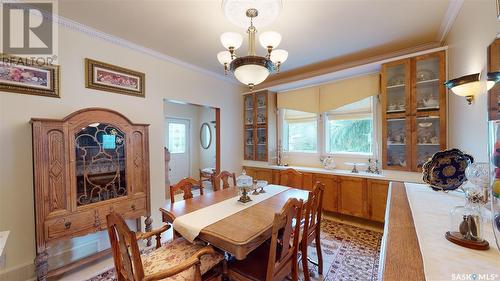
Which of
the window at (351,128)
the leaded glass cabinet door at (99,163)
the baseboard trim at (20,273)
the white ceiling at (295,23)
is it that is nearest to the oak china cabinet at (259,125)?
the window at (351,128)

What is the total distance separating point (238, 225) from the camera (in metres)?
1.51

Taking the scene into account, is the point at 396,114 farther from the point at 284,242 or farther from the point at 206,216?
the point at 206,216

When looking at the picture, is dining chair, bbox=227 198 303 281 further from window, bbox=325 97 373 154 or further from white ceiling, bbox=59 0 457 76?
window, bbox=325 97 373 154

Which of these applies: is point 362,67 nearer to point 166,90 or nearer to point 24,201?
point 166,90

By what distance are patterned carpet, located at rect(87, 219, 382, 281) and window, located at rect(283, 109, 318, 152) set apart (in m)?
1.53

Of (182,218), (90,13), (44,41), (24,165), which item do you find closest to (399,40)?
(182,218)

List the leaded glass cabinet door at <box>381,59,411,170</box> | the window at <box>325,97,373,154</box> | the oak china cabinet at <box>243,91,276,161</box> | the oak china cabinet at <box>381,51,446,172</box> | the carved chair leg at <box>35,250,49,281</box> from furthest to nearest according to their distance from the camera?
the oak china cabinet at <box>243,91,276,161</box>
the window at <box>325,97,373,154</box>
the leaded glass cabinet door at <box>381,59,411,170</box>
the oak china cabinet at <box>381,51,446,172</box>
the carved chair leg at <box>35,250,49,281</box>

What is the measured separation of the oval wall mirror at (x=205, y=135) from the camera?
624 cm

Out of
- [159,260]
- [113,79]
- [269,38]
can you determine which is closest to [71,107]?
[113,79]

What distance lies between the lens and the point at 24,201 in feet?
6.50

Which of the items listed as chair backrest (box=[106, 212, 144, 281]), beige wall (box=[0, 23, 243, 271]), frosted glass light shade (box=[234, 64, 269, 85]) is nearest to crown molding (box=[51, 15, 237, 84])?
beige wall (box=[0, 23, 243, 271])

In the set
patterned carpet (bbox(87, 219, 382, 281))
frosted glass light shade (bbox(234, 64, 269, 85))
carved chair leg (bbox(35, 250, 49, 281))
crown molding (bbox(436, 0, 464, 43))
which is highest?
crown molding (bbox(436, 0, 464, 43))

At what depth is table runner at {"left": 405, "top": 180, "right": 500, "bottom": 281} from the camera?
713 mm

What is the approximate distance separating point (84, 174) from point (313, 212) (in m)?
2.34
